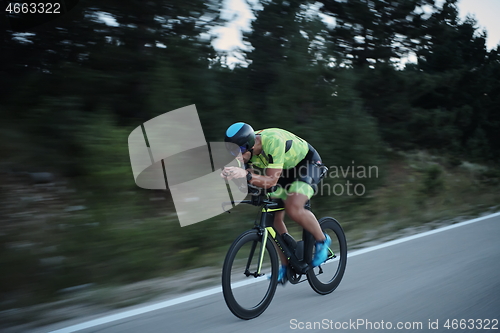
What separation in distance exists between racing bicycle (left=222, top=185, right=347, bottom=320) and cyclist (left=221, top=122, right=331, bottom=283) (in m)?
0.09

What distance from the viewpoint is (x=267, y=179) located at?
3488 mm

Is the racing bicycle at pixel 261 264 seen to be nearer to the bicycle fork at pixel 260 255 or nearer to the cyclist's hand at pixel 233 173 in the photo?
the bicycle fork at pixel 260 255

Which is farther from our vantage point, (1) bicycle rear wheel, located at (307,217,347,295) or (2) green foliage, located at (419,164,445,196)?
(2) green foliage, located at (419,164,445,196)

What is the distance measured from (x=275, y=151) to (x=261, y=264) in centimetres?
102

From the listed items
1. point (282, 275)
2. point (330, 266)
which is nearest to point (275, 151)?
point (282, 275)

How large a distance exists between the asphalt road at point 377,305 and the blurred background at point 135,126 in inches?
32.8

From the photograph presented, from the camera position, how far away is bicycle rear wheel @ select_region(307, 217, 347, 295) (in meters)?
4.20

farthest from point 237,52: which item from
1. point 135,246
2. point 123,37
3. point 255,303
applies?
point 255,303

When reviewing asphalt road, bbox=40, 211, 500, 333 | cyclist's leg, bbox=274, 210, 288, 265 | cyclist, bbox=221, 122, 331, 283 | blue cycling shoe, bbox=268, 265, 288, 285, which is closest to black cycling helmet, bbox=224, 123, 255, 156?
cyclist, bbox=221, 122, 331, 283

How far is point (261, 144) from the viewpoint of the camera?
12.0ft

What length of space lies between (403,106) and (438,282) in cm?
1264

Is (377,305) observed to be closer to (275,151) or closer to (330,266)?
(330,266)

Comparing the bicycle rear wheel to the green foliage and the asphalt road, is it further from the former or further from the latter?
the green foliage

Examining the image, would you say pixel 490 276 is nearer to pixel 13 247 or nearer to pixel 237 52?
pixel 13 247
